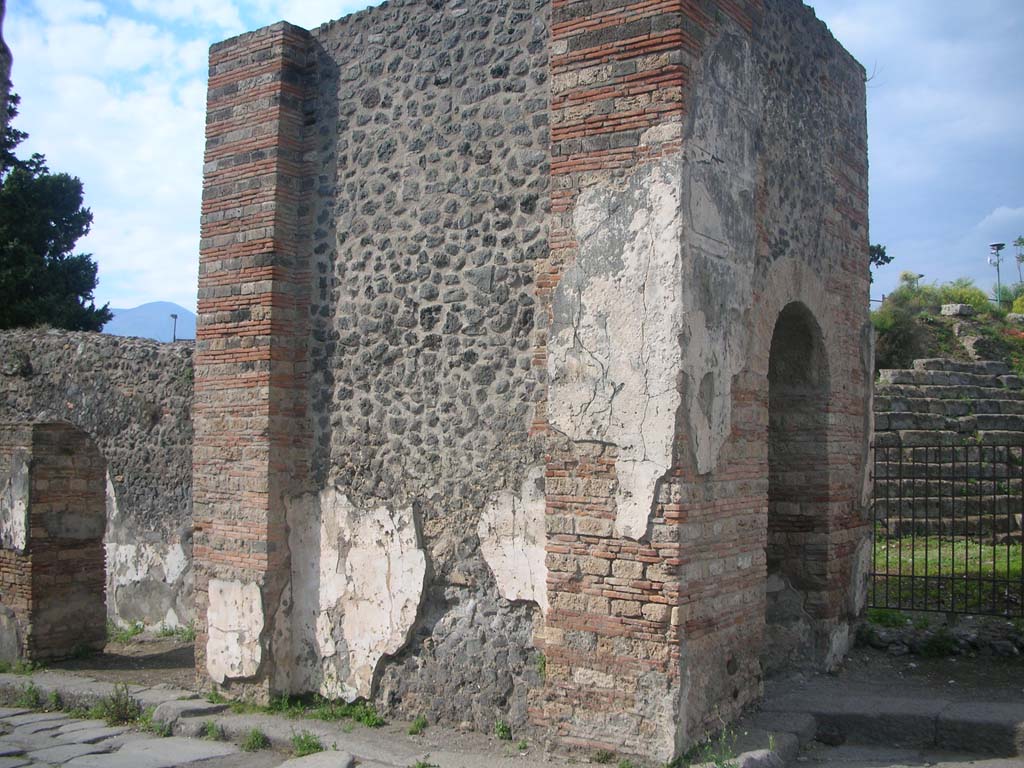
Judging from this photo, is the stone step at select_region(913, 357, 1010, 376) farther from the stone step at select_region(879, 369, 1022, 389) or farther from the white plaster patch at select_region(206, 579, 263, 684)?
the white plaster patch at select_region(206, 579, 263, 684)

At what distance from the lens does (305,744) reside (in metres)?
5.73

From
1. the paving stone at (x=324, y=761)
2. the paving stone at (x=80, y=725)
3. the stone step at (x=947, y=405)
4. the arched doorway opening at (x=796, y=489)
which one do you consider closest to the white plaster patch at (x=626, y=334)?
the paving stone at (x=324, y=761)

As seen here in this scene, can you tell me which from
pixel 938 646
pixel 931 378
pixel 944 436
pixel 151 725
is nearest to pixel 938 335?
pixel 931 378

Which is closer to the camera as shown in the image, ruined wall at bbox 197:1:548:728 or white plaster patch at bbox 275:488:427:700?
ruined wall at bbox 197:1:548:728

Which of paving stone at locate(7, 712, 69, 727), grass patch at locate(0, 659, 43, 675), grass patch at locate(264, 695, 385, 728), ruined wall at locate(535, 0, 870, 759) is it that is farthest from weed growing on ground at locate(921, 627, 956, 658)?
grass patch at locate(0, 659, 43, 675)

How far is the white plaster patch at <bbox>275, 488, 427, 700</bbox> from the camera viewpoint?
244 inches

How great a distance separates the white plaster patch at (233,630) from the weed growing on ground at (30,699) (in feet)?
4.95

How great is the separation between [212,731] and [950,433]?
33.9 ft

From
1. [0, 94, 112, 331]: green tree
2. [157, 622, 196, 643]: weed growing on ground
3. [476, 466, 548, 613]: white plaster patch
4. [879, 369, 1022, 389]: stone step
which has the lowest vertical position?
[157, 622, 196, 643]: weed growing on ground

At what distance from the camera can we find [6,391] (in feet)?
31.9

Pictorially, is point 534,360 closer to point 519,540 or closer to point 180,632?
point 519,540

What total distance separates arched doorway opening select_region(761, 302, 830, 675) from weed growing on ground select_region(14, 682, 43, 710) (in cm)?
522

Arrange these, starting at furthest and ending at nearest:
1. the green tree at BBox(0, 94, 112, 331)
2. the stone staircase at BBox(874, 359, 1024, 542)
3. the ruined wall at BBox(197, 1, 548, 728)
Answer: the green tree at BBox(0, 94, 112, 331), the stone staircase at BBox(874, 359, 1024, 542), the ruined wall at BBox(197, 1, 548, 728)

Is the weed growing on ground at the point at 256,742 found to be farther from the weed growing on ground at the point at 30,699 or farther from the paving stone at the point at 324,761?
the weed growing on ground at the point at 30,699
